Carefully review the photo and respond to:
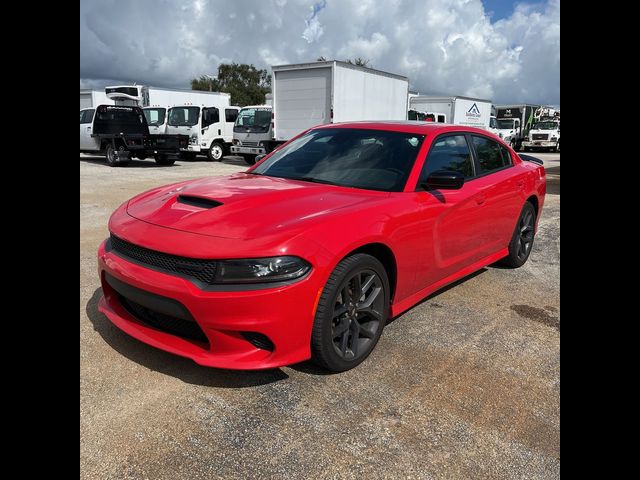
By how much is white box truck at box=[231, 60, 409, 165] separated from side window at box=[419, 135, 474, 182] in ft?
36.7

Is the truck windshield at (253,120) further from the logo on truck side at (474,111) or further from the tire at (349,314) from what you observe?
the tire at (349,314)

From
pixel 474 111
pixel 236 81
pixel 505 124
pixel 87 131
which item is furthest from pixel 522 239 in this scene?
pixel 236 81

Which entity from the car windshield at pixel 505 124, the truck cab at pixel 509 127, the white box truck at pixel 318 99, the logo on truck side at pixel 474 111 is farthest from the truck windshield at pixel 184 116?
the car windshield at pixel 505 124

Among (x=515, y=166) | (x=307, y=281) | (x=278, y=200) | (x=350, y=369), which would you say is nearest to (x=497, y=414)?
(x=350, y=369)

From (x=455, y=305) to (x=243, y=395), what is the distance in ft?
7.01

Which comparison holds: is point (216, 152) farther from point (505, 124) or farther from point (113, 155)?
point (505, 124)

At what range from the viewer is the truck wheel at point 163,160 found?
16302mm

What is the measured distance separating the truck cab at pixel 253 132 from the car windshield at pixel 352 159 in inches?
495

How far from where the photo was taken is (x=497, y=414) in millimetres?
2545

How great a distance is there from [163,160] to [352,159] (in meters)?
14.8

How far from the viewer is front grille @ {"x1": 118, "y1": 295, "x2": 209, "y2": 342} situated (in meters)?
2.60
